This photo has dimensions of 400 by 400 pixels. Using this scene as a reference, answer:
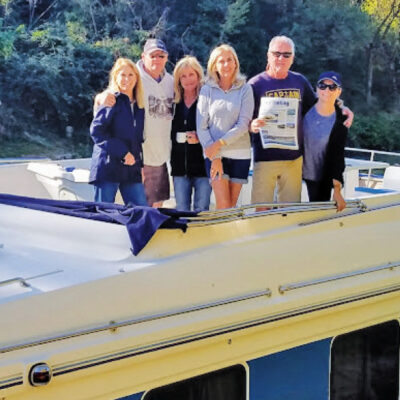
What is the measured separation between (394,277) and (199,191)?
5.13 ft

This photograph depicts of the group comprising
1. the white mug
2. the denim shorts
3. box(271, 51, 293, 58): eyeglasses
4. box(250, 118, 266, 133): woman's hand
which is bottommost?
the denim shorts

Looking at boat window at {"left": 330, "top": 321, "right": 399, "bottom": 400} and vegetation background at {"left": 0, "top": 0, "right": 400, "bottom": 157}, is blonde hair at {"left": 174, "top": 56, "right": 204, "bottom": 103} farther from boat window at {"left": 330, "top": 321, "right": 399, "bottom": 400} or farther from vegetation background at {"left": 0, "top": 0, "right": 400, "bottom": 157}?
vegetation background at {"left": 0, "top": 0, "right": 400, "bottom": 157}

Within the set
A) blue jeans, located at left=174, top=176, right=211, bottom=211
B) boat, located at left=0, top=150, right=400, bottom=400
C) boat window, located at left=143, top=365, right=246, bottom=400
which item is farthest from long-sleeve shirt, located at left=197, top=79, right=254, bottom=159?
boat window, located at left=143, top=365, right=246, bottom=400

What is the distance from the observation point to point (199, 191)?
15.9ft

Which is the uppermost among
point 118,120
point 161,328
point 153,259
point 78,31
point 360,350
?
point 78,31

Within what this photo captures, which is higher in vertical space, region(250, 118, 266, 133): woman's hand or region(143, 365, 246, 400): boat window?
region(250, 118, 266, 133): woman's hand

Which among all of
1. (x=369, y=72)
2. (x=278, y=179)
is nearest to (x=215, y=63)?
(x=278, y=179)

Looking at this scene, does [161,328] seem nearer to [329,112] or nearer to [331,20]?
[329,112]

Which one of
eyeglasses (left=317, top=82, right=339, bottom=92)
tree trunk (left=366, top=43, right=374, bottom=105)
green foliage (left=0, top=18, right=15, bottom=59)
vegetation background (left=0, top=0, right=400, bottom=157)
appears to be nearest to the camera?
eyeglasses (left=317, top=82, right=339, bottom=92)

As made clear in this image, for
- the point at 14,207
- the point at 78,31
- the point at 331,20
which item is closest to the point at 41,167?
the point at 14,207

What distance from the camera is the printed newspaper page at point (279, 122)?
4340mm

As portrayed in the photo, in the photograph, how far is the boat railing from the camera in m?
3.34

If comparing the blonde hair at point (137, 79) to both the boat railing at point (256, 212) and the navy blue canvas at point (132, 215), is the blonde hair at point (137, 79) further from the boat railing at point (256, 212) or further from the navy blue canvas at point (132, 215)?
the boat railing at point (256, 212)

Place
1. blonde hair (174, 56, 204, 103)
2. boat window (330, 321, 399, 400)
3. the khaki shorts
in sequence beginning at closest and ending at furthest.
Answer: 1. boat window (330, 321, 399, 400)
2. the khaki shorts
3. blonde hair (174, 56, 204, 103)
